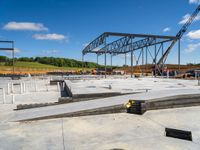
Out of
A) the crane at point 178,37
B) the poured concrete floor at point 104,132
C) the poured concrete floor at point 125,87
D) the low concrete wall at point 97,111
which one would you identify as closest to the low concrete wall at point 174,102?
the poured concrete floor at point 104,132

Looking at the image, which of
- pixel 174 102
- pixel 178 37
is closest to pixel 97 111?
pixel 174 102

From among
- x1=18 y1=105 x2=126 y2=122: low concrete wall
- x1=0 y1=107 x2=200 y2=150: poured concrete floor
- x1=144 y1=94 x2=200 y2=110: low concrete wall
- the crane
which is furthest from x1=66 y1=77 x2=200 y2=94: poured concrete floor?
the crane

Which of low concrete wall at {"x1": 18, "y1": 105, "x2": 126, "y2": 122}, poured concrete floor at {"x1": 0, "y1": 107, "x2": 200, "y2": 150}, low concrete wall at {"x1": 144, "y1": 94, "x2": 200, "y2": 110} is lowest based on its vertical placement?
poured concrete floor at {"x1": 0, "y1": 107, "x2": 200, "y2": 150}

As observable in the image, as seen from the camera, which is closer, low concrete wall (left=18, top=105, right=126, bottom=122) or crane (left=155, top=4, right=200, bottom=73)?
low concrete wall (left=18, top=105, right=126, bottom=122)

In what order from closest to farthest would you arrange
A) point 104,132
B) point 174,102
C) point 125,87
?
point 104,132
point 174,102
point 125,87

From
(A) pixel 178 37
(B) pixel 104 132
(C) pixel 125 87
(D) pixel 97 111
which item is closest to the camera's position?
(B) pixel 104 132

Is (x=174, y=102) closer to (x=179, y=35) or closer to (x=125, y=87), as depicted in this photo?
(x=125, y=87)

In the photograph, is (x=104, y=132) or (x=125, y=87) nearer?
(x=104, y=132)

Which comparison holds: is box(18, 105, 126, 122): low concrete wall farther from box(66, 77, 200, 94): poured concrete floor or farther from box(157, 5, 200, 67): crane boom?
box(157, 5, 200, 67): crane boom

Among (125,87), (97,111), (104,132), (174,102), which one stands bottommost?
(104,132)

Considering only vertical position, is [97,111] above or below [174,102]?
below

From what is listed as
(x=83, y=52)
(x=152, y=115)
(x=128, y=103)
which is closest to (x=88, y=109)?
(x=128, y=103)

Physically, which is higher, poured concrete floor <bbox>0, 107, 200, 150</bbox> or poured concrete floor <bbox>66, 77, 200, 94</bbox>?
poured concrete floor <bbox>66, 77, 200, 94</bbox>

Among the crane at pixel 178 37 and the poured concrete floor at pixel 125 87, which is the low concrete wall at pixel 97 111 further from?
the crane at pixel 178 37
